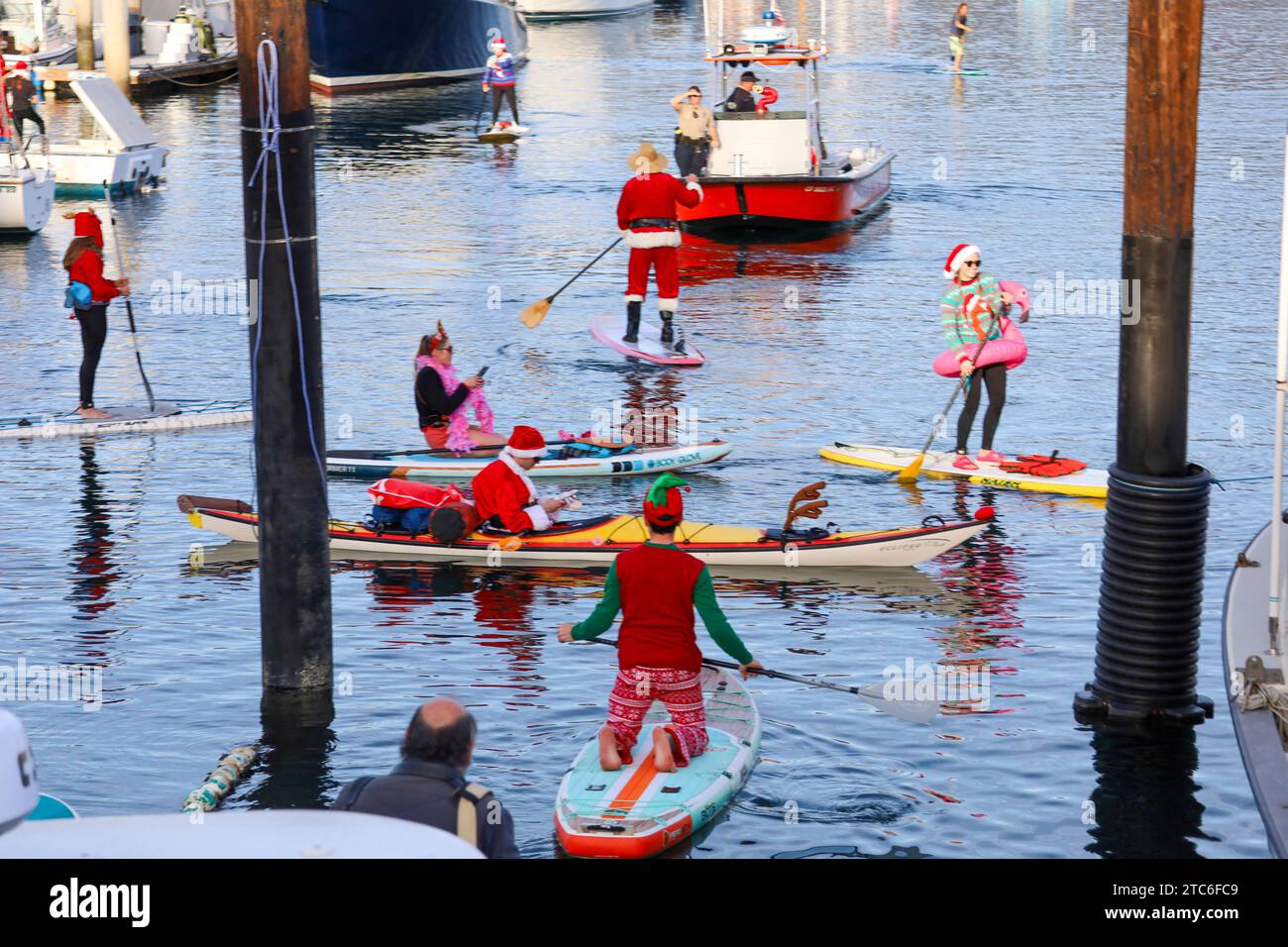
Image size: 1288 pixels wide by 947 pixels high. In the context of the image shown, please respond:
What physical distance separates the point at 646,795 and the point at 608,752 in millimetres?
328

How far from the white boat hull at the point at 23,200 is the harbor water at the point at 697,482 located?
22.2 inches

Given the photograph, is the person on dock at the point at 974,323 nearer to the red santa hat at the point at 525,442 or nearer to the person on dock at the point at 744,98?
the red santa hat at the point at 525,442

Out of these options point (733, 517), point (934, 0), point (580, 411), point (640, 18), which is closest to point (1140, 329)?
point (733, 517)

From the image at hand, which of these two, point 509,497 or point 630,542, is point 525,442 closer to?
point 509,497

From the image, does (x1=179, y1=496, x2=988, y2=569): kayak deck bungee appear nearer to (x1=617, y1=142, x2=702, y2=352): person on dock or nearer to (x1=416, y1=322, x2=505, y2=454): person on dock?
(x1=416, y1=322, x2=505, y2=454): person on dock

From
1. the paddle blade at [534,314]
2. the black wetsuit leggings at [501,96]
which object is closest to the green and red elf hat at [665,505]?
the paddle blade at [534,314]

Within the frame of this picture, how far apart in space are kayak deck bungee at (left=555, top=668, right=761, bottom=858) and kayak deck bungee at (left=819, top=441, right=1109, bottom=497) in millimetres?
5758

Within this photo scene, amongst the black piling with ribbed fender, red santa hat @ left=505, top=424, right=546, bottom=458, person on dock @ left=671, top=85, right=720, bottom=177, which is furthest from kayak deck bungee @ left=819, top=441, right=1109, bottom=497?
person on dock @ left=671, top=85, right=720, bottom=177

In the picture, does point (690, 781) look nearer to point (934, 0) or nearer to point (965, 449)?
point (965, 449)

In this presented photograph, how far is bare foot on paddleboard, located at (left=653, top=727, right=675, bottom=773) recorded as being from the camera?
354 inches

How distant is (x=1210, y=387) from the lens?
18734mm

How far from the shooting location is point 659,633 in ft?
28.6

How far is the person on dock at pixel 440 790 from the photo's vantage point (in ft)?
19.4
